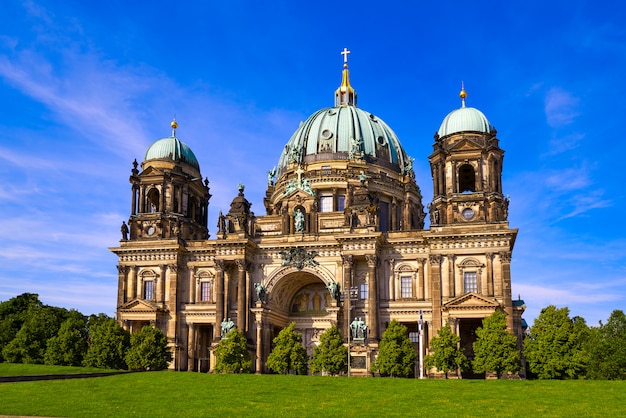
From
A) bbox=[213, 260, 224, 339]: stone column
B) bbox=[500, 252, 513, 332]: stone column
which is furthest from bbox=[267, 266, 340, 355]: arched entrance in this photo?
bbox=[500, 252, 513, 332]: stone column

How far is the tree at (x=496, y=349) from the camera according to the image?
62.6 m

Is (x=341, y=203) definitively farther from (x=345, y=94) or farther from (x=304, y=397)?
(x=304, y=397)

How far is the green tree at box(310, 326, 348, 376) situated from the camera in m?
65.7

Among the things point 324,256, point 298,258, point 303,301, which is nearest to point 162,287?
point 298,258

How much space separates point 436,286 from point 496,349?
33.8 ft

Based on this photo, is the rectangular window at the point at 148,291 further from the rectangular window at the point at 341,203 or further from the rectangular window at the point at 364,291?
the rectangular window at the point at 341,203

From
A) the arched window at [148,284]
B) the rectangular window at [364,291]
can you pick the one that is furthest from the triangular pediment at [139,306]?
the rectangular window at [364,291]

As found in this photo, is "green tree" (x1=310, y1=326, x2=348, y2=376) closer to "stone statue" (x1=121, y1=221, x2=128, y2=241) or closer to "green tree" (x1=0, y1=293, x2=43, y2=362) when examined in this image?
"stone statue" (x1=121, y1=221, x2=128, y2=241)

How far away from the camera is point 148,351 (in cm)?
7081

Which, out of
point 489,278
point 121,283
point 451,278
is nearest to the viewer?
point 489,278

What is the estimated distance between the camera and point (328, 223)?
79.7m

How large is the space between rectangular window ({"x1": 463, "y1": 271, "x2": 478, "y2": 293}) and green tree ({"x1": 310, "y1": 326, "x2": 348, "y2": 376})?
43.7ft

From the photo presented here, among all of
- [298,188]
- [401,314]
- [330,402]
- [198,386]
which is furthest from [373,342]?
[330,402]

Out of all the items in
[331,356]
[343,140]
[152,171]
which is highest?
[343,140]
